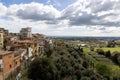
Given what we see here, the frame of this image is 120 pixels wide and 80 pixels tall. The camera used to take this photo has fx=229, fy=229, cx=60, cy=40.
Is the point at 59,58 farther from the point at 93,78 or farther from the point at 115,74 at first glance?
the point at 115,74

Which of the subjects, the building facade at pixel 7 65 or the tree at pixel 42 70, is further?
the tree at pixel 42 70

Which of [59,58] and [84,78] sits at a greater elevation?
[59,58]

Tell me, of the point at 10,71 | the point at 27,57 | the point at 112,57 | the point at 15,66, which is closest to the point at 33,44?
the point at 27,57

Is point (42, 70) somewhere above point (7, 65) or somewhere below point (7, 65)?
below

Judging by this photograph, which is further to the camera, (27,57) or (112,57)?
(112,57)

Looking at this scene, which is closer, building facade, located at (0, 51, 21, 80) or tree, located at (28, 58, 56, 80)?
building facade, located at (0, 51, 21, 80)

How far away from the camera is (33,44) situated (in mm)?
64312

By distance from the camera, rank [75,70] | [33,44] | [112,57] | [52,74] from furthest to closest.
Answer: [112,57] < [33,44] < [75,70] < [52,74]

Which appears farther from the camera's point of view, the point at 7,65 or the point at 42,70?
the point at 42,70

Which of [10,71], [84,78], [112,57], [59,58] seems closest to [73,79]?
[84,78]

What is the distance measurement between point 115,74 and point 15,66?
26798mm

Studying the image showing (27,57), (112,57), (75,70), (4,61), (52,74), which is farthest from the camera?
(112,57)

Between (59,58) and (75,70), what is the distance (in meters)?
3.96

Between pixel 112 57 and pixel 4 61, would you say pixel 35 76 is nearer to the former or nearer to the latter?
pixel 4 61
